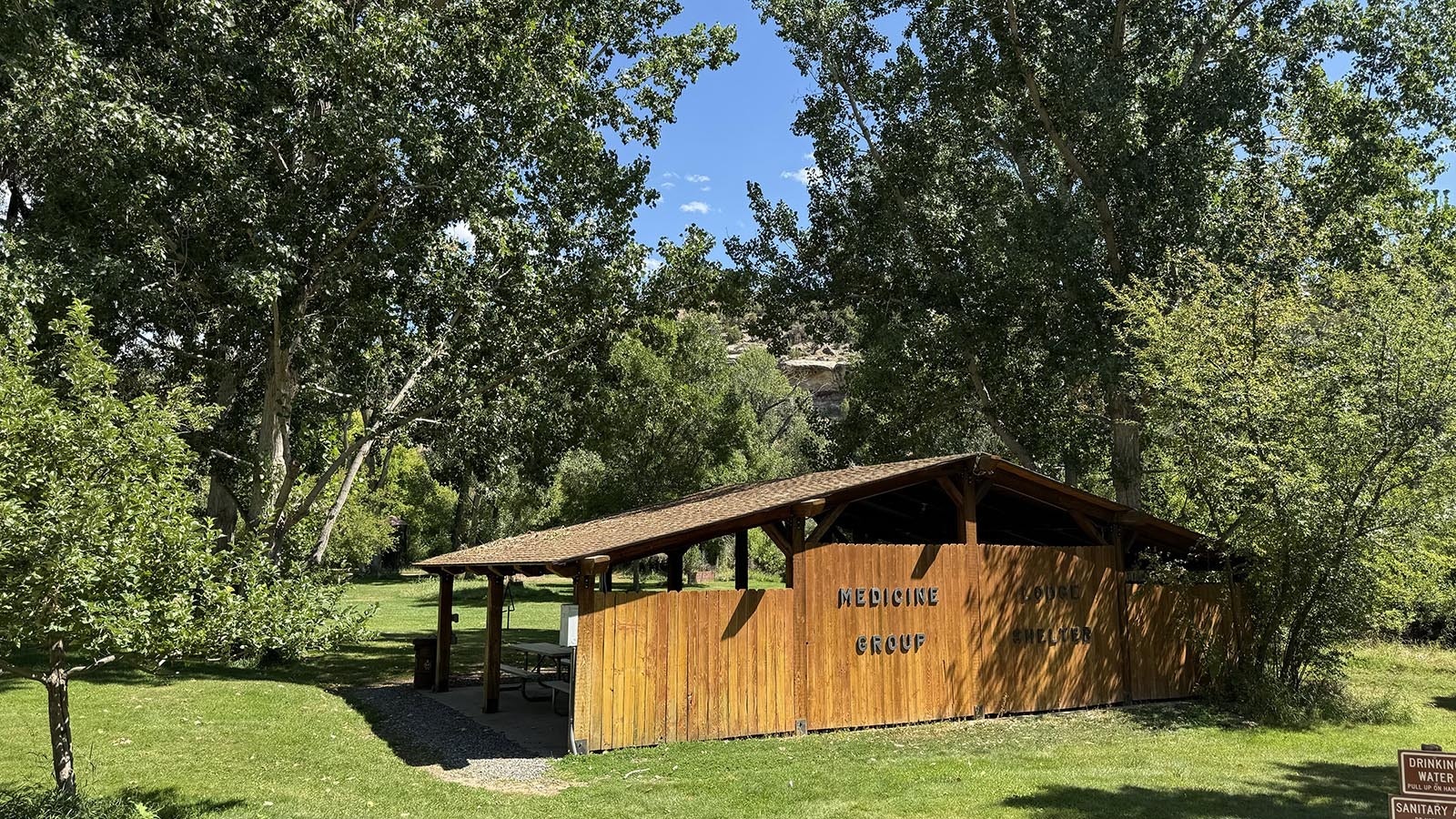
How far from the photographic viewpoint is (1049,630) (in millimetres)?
13312

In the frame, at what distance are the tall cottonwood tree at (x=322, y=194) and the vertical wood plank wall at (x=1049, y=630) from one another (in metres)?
9.64

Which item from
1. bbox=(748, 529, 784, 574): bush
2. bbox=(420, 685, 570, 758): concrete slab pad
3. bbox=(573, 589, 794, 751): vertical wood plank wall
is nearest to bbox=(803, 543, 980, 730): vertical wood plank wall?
bbox=(573, 589, 794, 751): vertical wood plank wall

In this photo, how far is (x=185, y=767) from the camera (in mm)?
9383

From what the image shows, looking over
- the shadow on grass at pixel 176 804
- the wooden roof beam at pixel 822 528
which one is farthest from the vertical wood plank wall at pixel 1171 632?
the shadow on grass at pixel 176 804

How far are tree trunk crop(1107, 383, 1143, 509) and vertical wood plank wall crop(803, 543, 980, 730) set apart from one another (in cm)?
790

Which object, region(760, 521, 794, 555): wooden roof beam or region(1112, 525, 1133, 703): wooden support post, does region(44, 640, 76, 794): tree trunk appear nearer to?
region(760, 521, 794, 555): wooden roof beam

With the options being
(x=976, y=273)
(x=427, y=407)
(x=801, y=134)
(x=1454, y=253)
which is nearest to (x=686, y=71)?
(x=801, y=134)

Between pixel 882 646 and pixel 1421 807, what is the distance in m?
7.74

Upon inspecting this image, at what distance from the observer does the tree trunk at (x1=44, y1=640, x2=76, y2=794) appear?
6.86m

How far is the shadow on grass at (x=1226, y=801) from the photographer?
25.7ft

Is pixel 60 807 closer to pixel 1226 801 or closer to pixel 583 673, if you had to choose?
pixel 583 673

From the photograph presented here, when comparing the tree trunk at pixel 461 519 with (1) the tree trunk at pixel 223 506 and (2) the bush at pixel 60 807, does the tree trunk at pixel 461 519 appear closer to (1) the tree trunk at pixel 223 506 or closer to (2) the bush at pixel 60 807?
(1) the tree trunk at pixel 223 506

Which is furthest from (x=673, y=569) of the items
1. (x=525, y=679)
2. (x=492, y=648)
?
(x=525, y=679)

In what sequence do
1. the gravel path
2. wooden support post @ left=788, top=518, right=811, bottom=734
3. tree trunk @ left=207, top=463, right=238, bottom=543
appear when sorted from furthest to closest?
1. tree trunk @ left=207, top=463, right=238, bottom=543
2. wooden support post @ left=788, top=518, right=811, bottom=734
3. the gravel path
